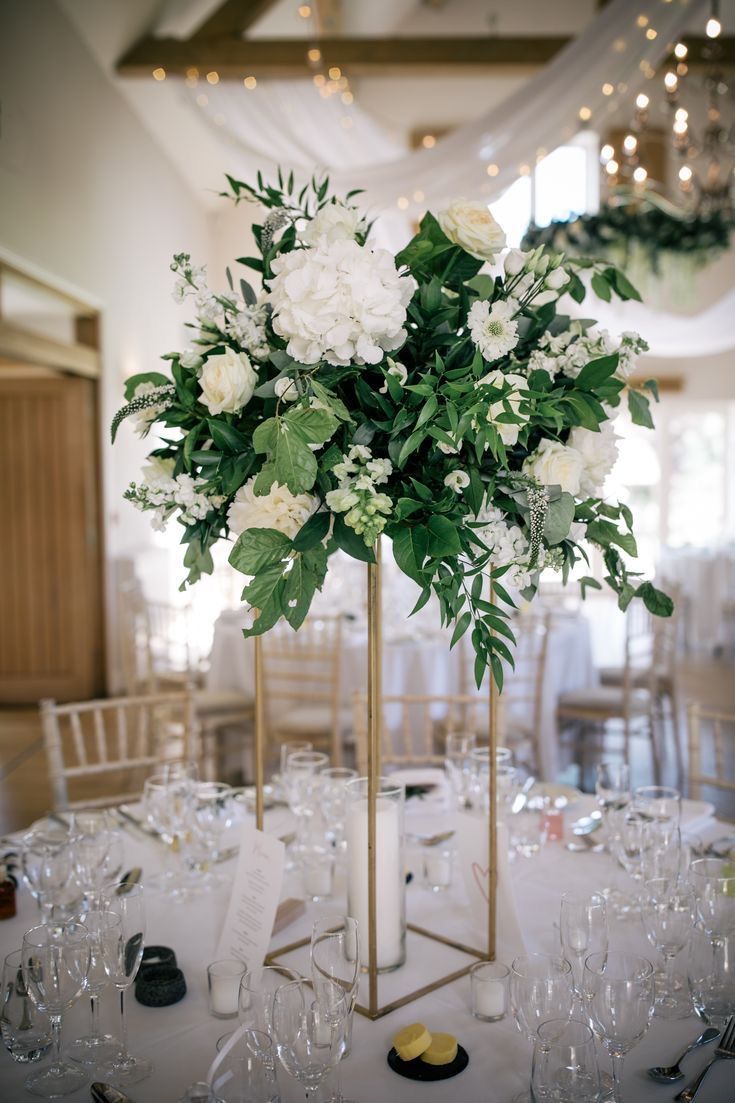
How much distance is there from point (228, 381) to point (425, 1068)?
3.14 feet

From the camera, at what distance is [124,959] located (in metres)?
1.36

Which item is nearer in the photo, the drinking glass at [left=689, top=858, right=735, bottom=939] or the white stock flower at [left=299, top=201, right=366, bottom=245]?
the white stock flower at [left=299, top=201, right=366, bottom=245]

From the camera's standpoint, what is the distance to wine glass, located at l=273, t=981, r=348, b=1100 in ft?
3.90

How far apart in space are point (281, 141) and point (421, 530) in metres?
4.77

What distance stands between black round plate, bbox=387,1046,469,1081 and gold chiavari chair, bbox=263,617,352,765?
8.91ft

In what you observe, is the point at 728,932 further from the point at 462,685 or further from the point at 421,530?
the point at 462,685

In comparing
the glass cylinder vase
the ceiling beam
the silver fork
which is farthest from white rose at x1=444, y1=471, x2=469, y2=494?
the ceiling beam

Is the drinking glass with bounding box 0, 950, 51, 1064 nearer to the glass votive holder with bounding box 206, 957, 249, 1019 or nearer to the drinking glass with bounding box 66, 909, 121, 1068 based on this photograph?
the drinking glass with bounding box 66, 909, 121, 1068

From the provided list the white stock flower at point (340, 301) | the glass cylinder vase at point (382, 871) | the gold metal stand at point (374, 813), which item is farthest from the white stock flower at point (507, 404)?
the glass cylinder vase at point (382, 871)

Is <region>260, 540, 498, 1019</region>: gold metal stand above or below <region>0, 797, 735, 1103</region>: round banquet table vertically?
above

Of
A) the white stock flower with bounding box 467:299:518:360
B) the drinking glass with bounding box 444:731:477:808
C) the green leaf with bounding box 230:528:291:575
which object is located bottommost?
the drinking glass with bounding box 444:731:477:808

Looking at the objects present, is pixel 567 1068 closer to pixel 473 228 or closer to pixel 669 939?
pixel 669 939

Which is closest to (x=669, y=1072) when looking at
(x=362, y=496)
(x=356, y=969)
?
(x=356, y=969)

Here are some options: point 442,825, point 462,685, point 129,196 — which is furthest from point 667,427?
point 442,825
